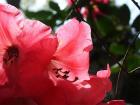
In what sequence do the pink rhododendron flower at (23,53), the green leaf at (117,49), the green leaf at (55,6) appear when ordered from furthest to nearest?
the green leaf at (117,49)
the green leaf at (55,6)
the pink rhododendron flower at (23,53)

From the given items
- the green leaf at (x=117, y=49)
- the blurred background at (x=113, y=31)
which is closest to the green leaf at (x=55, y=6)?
the blurred background at (x=113, y=31)

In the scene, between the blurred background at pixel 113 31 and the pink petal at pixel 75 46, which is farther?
the blurred background at pixel 113 31

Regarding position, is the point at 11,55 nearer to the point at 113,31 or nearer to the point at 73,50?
the point at 73,50

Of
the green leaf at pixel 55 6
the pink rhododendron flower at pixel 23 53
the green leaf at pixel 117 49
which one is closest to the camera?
the pink rhododendron flower at pixel 23 53

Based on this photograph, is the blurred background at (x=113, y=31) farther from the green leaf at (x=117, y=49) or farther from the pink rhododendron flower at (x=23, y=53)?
the pink rhododendron flower at (x=23, y=53)

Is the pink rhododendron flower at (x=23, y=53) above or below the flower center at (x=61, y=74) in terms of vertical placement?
above

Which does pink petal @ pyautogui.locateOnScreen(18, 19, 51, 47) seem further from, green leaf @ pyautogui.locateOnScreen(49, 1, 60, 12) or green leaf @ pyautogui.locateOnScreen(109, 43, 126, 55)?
green leaf @ pyautogui.locateOnScreen(109, 43, 126, 55)
